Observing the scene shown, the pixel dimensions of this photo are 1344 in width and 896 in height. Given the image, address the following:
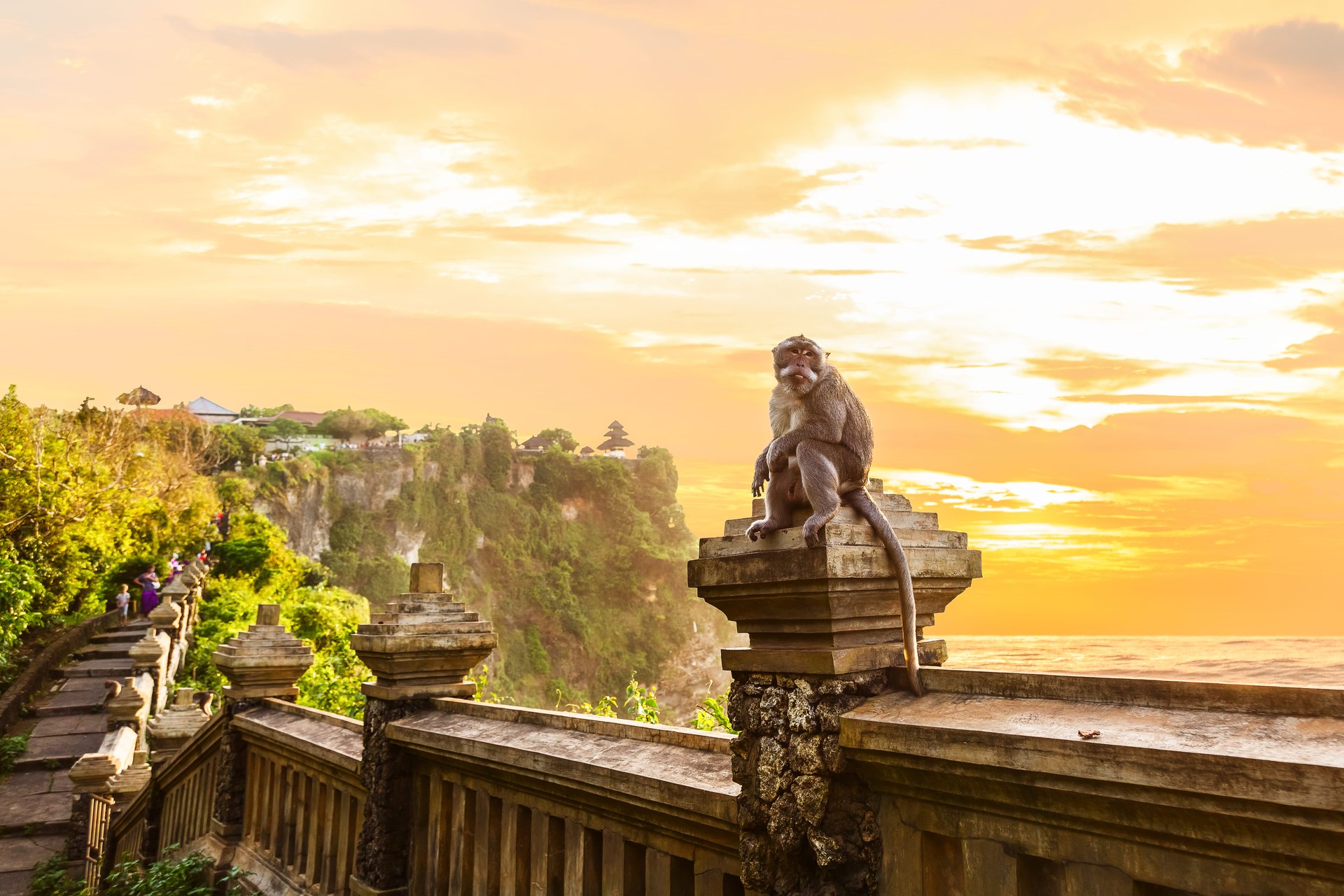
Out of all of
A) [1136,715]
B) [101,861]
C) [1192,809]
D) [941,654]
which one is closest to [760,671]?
[941,654]

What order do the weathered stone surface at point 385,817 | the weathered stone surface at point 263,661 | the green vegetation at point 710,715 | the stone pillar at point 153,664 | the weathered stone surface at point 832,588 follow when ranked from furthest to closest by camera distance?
the stone pillar at point 153,664 → the green vegetation at point 710,715 → the weathered stone surface at point 263,661 → the weathered stone surface at point 385,817 → the weathered stone surface at point 832,588

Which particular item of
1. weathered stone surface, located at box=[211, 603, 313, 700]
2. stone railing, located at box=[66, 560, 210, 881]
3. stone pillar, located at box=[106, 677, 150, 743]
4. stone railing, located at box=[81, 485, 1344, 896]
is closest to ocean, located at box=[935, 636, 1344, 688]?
stone railing, located at box=[81, 485, 1344, 896]

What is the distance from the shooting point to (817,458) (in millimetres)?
2703

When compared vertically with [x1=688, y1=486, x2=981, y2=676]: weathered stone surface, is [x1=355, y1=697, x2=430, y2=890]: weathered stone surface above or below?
below

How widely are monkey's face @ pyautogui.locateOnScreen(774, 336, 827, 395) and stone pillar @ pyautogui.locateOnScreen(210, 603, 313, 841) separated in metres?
5.20

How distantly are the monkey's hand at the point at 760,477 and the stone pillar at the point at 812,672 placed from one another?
0.69 feet

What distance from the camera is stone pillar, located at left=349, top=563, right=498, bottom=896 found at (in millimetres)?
4668

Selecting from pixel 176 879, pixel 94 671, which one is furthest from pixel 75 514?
pixel 176 879

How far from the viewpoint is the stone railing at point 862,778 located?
5.77ft

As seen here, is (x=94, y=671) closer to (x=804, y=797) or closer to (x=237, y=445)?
(x=804, y=797)

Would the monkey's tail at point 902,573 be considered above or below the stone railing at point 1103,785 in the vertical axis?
above

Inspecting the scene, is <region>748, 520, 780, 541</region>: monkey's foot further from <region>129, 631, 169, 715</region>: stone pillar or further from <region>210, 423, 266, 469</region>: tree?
<region>210, 423, 266, 469</region>: tree

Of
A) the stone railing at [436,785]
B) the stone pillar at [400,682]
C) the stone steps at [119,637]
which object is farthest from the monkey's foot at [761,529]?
the stone steps at [119,637]

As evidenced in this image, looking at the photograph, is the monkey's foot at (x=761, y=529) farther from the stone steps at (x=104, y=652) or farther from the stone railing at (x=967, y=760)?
the stone steps at (x=104, y=652)
